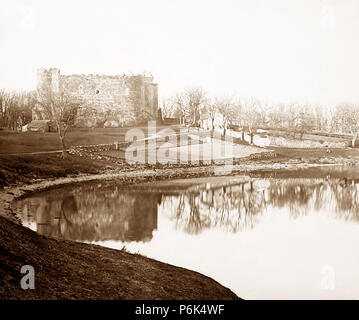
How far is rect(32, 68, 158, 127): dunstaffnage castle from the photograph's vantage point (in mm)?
32125

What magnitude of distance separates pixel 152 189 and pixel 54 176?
174 inches


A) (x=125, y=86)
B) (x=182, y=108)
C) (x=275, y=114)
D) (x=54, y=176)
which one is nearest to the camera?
(x=54, y=176)

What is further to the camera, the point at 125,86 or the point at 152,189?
the point at 125,86

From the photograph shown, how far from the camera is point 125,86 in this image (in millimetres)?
35469

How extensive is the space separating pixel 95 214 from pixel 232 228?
137 inches

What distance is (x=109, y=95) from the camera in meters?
34.7

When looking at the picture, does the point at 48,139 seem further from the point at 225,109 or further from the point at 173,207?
the point at 225,109

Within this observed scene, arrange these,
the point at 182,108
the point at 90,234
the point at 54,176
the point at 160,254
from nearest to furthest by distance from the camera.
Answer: the point at 160,254 → the point at 90,234 → the point at 54,176 → the point at 182,108

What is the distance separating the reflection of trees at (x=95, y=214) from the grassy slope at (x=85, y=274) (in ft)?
6.26

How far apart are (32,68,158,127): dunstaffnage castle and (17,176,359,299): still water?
18.3 m

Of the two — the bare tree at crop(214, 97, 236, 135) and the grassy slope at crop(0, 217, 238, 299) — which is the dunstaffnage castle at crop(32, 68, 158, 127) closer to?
the bare tree at crop(214, 97, 236, 135)

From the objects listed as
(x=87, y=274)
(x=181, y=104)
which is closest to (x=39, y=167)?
(x=87, y=274)
